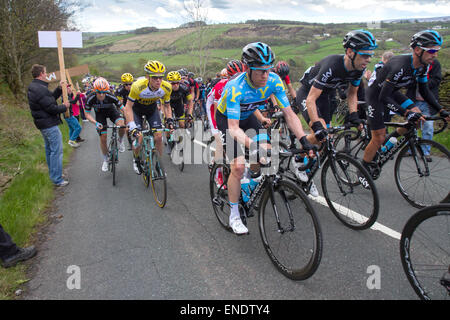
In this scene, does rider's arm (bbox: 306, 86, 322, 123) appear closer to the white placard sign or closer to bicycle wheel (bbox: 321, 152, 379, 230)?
bicycle wheel (bbox: 321, 152, 379, 230)

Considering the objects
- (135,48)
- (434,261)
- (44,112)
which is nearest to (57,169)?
(44,112)

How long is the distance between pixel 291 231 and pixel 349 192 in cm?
142

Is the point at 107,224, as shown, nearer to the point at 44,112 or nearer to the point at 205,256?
the point at 205,256

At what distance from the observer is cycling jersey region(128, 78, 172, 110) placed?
5699 millimetres

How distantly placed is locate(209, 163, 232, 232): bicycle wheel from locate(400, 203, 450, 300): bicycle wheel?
6.58ft

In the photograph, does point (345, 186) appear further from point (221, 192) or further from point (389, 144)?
point (221, 192)

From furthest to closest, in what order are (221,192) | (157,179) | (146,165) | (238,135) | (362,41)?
(146,165) → (157,179) → (221,192) → (362,41) → (238,135)

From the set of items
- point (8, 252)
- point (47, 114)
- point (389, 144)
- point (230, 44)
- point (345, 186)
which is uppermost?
point (230, 44)

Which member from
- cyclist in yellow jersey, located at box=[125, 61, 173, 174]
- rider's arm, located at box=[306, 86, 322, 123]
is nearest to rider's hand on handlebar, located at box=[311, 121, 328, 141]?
rider's arm, located at box=[306, 86, 322, 123]

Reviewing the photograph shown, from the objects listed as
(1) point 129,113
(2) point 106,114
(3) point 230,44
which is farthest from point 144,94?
(3) point 230,44

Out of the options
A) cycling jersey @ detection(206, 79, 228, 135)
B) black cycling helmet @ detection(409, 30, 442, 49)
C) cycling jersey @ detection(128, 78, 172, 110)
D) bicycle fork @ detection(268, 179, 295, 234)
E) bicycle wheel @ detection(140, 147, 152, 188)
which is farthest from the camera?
cycling jersey @ detection(128, 78, 172, 110)

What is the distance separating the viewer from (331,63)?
402 cm

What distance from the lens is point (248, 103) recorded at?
3383 mm

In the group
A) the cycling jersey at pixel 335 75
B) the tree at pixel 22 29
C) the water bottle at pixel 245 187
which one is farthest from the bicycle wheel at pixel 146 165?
the tree at pixel 22 29
